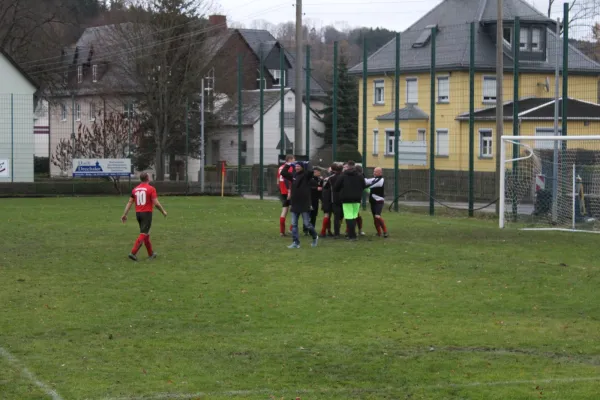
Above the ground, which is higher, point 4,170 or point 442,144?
point 442,144

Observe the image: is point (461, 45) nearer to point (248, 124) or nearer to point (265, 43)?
point (248, 124)

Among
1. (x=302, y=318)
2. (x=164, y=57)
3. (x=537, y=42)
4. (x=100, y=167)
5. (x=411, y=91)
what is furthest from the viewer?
(x=164, y=57)

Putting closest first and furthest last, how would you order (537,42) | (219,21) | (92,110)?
(537,42) < (92,110) < (219,21)

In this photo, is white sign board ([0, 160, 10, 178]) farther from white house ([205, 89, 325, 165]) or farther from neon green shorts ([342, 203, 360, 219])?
neon green shorts ([342, 203, 360, 219])

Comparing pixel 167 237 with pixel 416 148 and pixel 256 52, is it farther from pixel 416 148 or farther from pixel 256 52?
pixel 256 52

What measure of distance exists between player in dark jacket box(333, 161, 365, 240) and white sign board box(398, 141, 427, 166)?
444 inches

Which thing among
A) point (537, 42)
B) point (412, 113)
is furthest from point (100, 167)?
point (537, 42)

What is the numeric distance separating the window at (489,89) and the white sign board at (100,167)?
15.5 m

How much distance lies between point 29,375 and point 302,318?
406 centimetres

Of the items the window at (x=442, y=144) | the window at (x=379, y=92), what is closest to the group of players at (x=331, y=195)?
the window at (x=442, y=144)

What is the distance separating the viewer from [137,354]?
33.0 feet

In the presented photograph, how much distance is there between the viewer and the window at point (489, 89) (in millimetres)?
39344

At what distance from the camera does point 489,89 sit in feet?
132

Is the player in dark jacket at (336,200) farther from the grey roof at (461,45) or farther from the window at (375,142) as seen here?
the window at (375,142)
